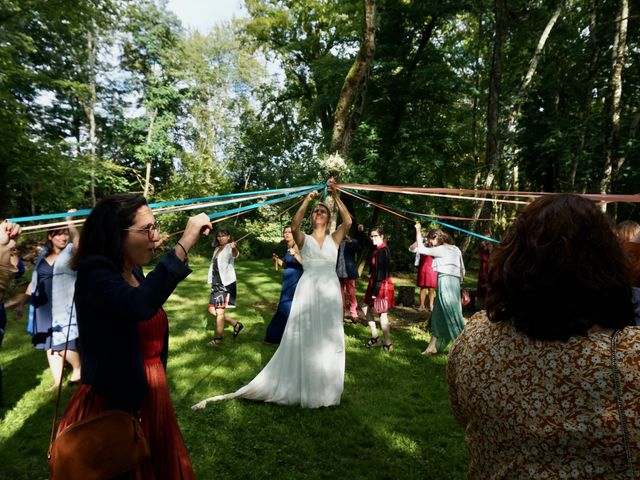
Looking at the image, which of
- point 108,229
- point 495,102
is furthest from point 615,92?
point 108,229

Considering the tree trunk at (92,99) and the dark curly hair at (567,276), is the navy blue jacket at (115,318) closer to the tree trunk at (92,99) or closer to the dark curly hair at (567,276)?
the dark curly hair at (567,276)

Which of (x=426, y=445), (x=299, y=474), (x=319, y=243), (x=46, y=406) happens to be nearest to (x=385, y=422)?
(x=426, y=445)

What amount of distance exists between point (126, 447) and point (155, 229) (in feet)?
3.49

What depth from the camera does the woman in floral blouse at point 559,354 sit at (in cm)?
116

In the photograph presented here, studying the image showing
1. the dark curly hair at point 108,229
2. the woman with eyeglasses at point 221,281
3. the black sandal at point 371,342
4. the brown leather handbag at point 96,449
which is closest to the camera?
the brown leather handbag at point 96,449

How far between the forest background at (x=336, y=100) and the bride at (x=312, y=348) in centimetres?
280

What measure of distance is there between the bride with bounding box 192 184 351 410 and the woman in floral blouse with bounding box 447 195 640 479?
10.5 ft

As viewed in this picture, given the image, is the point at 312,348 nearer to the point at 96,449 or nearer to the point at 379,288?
the point at 379,288

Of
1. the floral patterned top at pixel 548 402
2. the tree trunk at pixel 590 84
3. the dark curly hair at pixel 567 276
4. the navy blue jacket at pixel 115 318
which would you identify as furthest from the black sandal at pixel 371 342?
the tree trunk at pixel 590 84

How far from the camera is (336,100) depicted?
13977 millimetres

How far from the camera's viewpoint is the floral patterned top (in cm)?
115

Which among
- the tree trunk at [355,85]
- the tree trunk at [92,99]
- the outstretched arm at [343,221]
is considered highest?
the tree trunk at [92,99]

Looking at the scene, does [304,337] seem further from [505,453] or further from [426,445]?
[505,453]

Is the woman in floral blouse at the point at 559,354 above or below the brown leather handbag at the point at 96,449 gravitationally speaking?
above
